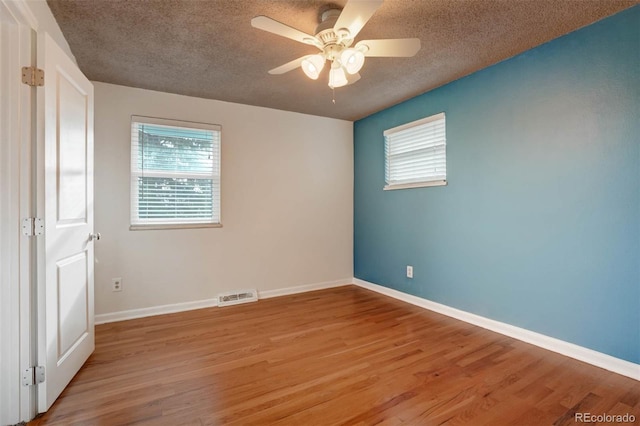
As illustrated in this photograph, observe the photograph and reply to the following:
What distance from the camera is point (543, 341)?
2.37m

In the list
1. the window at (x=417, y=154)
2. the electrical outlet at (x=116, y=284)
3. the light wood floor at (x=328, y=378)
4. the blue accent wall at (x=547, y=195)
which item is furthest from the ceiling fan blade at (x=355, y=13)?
the electrical outlet at (x=116, y=284)

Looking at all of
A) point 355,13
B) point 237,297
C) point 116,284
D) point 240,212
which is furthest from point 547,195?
point 116,284

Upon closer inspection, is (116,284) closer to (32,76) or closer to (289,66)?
(32,76)

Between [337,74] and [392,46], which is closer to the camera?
[392,46]

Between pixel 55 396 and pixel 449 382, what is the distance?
93.2 inches

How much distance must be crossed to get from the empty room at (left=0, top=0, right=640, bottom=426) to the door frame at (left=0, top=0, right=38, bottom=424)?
1cm

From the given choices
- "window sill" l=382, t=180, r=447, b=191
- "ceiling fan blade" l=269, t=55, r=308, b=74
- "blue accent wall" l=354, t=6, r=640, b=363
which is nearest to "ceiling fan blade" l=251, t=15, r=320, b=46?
"ceiling fan blade" l=269, t=55, r=308, b=74

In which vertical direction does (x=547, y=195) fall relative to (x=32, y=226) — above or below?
above

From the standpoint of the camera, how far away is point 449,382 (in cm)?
191

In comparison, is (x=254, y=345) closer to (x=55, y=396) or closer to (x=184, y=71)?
(x=55, y=396)

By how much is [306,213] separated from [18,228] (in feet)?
9.51

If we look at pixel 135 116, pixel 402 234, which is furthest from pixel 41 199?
pixel 402 234

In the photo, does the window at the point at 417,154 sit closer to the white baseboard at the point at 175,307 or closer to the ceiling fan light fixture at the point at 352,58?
the ceiling fan light fixture at the point at 352,58

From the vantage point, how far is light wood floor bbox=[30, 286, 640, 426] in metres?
1.62
